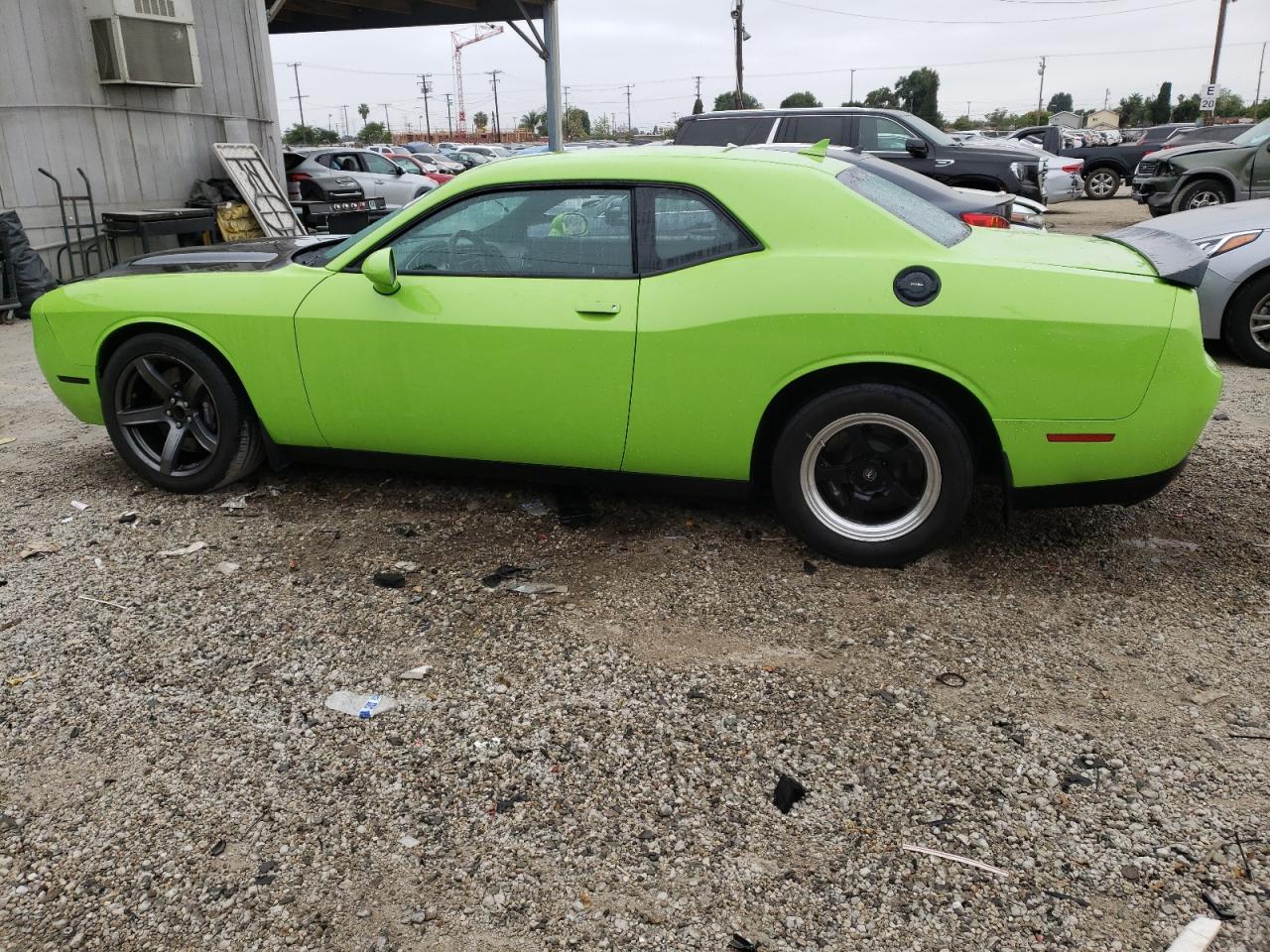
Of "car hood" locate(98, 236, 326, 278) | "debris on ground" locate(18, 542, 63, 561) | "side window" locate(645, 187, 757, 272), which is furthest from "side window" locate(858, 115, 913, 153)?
"debris on ground" locate(18, 542, 63, 561)

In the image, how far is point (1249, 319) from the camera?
673 centimetres

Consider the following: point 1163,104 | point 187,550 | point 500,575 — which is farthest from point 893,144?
point 1163,104

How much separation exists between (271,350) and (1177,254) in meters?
3.61

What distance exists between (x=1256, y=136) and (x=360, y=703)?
43.8ft

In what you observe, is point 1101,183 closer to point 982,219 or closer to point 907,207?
point 982,219

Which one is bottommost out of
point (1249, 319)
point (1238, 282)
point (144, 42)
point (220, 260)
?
point (1249, 319)

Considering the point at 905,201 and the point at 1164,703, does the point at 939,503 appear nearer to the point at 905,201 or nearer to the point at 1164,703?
the point at 1164,703

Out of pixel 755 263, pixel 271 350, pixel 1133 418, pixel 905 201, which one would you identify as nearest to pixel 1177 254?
pixel 1133 418

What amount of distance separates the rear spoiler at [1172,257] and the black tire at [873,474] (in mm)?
873

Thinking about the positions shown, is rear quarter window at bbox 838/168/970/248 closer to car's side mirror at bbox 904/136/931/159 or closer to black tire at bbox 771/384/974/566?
black tire at bbox 771/384/974/566

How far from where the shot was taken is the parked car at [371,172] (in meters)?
16.9

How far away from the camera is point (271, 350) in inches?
163

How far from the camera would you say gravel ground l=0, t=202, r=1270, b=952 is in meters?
2.19

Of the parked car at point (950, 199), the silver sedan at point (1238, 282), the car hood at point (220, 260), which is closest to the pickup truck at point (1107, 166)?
the parked car at point (950, 199)
